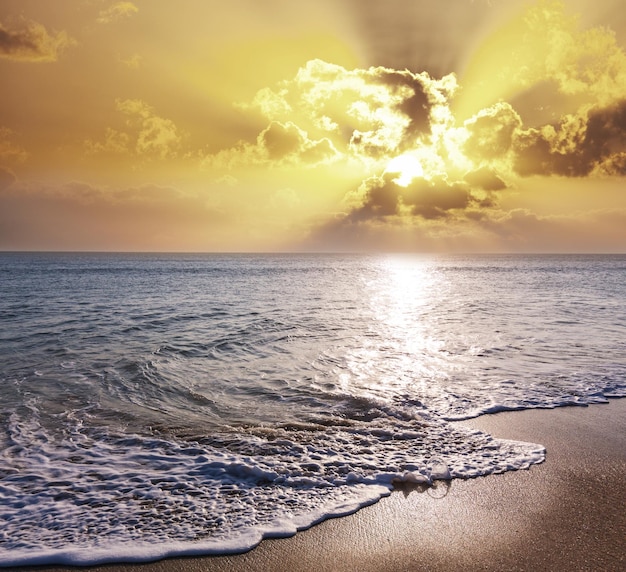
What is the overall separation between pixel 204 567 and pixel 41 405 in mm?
6236

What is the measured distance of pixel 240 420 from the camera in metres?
7.38

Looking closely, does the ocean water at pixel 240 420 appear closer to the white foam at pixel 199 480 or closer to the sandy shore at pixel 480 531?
the white foam at pixel 199 480

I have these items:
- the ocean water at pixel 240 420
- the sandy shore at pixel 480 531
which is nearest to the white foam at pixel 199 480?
the ocean water at pixel 240 420

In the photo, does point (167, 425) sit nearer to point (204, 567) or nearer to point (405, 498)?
point (204, 567)

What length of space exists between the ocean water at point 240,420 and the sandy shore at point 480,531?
0.20 m

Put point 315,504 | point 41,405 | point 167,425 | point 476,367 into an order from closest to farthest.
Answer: point 315,504, point 167,425, point 41,405, point 476,367

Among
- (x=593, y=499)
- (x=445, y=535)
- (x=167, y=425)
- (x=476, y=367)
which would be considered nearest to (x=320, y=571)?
(x=445, y=535)

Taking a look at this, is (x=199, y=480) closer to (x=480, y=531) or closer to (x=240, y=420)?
(x=240, y=420)

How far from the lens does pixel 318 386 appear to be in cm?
946

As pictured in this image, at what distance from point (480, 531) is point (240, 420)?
4.39 metres

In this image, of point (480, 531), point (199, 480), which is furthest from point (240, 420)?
point (480, 531)

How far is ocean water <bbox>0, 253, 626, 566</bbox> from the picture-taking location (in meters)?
4.48

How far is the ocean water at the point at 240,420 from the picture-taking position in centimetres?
448

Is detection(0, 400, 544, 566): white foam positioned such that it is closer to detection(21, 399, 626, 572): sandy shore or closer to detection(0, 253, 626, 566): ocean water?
detection(0, 253, 626, 566): ocean water
